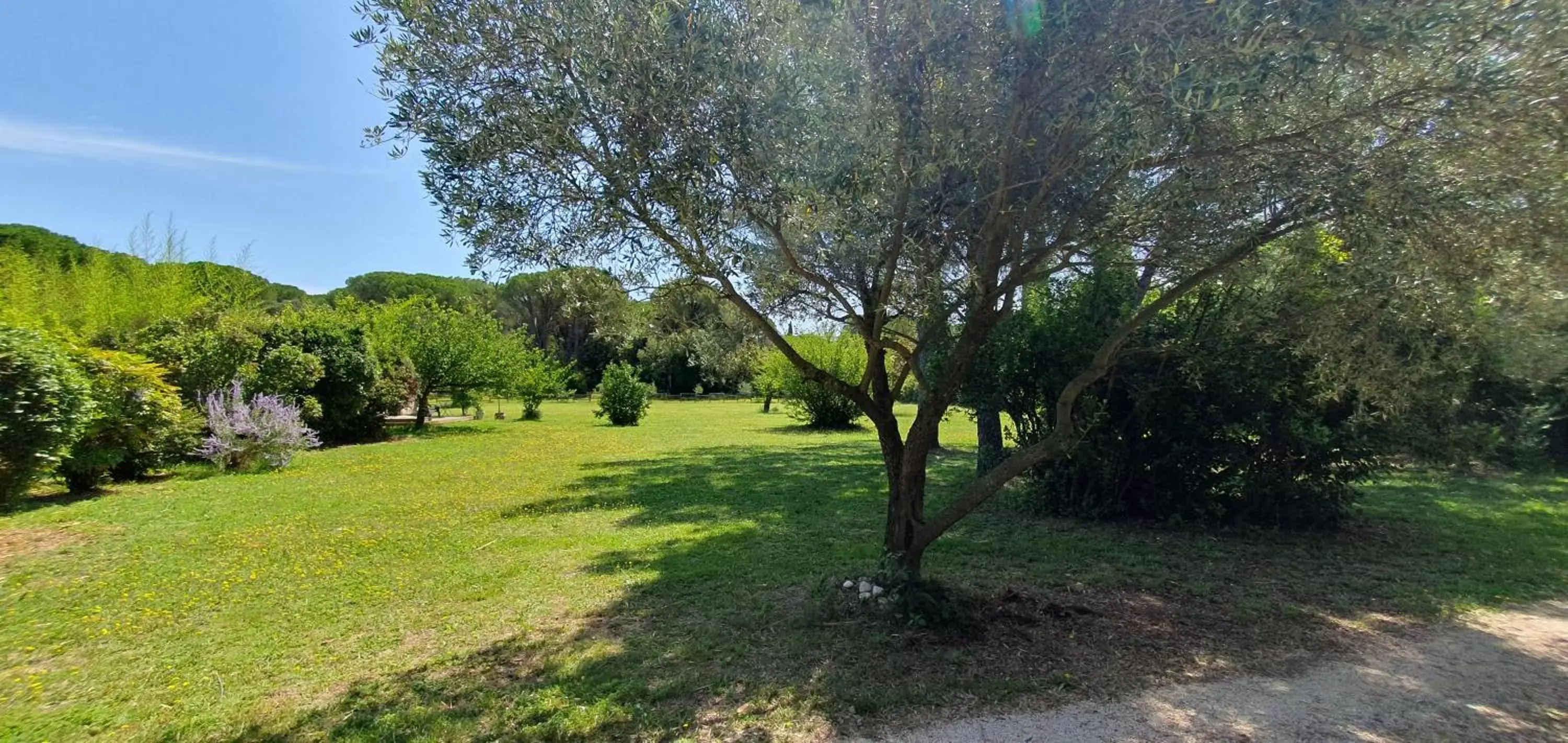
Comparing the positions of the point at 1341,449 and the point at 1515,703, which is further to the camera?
the point at 1341,449

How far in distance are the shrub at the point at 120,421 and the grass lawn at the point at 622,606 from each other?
63 cm

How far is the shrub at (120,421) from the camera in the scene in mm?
9547

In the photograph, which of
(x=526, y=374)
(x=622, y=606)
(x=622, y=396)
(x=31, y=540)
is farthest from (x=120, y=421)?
(x=622, y=396)

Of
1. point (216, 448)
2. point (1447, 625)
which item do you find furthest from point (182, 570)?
point (1447, 625)

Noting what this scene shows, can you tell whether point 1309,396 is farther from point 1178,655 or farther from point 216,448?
point 216,448

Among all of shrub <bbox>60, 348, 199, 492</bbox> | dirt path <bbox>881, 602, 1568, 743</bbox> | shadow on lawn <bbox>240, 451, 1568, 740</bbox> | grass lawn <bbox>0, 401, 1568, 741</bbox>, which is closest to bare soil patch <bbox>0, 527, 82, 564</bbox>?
grass lawn <bbox>0, 401, 1568, 741</bbox>

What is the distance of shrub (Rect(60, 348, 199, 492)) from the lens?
955 centimetres

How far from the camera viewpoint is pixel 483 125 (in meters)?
4.02

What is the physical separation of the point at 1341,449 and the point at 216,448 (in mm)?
15985

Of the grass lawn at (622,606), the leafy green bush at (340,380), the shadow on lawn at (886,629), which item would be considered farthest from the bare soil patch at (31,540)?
the leafy green bush at (340,380)

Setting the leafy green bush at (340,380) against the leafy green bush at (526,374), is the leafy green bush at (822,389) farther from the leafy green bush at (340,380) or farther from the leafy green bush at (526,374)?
the leafy green bush at (340,380)

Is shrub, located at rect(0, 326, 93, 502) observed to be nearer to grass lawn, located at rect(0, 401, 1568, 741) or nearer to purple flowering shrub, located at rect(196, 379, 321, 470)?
grass lawn, located at rect(0, 401, 1568, 741)

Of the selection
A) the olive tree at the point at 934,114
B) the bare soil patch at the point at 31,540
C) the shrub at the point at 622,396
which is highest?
the olive tree at the point at 934,114

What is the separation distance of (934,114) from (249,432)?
13.3 m
